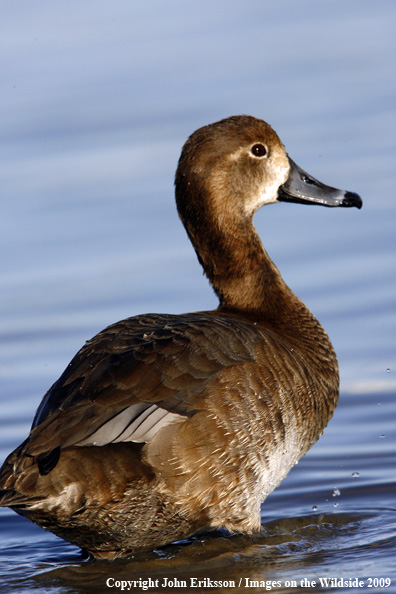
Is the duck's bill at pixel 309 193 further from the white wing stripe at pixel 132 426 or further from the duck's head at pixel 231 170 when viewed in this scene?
the white wing stripe at pixel 132 426

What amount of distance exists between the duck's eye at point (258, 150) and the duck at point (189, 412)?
0.16 meters

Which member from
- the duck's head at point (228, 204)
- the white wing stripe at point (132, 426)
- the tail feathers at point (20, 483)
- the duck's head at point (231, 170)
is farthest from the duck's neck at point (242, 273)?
the tail feathers at point (20, 483)

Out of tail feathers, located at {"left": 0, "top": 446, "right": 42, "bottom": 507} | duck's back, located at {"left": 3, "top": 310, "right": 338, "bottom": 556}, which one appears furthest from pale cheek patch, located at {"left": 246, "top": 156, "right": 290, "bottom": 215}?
tail feathers, located at {"left": 0, "top": 446, "right": 42, "bottom": 507}

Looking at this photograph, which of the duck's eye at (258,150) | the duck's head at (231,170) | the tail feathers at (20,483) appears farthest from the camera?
the duck's eye at (258,150)

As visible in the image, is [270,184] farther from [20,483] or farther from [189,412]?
[20,483]

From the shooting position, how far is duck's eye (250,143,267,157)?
20.6 ft

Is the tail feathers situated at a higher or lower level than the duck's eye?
lower

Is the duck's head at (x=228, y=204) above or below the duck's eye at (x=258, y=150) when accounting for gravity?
below

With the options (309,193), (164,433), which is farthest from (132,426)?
(309,193)

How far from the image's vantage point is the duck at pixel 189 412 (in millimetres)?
4863

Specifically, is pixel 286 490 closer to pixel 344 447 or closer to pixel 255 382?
pixel 344 447

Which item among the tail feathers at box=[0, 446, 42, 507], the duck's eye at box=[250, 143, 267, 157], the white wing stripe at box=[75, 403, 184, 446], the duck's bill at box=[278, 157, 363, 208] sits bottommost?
the tail feathers at box=[0, 446, 42, 507]

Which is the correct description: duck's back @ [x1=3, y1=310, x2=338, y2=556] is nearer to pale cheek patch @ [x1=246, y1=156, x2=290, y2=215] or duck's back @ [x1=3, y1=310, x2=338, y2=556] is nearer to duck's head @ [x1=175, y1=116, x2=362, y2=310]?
duck's head @ [x1=175, y1=116, x2=362, y2=310]

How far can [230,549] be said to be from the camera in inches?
219
